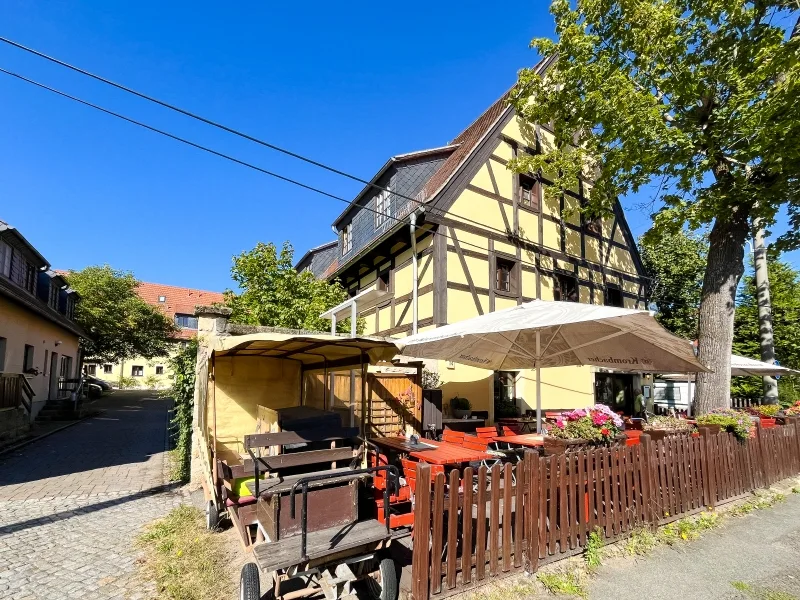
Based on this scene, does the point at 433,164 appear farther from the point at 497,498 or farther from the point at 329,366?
the point at 497,498

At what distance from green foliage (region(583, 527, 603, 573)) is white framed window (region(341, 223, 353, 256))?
519 inches

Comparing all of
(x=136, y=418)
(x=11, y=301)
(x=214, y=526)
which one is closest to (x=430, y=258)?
(x=214, y=526)

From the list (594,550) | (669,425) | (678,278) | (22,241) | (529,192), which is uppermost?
(529,192)

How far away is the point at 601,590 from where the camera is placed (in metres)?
3.62

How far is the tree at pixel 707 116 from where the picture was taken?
7.87 metres

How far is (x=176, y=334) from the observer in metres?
33.5

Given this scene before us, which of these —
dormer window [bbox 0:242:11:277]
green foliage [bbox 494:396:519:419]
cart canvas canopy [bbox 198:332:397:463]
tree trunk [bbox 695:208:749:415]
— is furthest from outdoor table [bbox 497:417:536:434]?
dormer window [bbox 0:242:11:277]

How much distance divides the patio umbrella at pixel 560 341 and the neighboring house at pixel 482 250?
3.59m

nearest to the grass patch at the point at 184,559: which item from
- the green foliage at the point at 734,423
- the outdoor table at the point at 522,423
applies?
the green foliage at the point at 734,423

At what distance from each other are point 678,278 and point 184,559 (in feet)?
87.1

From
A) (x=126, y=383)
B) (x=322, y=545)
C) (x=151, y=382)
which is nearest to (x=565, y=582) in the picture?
(x=322, y=545)

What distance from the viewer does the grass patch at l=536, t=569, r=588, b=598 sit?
356cm

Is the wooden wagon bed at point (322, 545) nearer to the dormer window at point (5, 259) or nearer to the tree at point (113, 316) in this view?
the dormer window at point (5, 259)

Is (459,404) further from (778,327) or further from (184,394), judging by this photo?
(778,327)
